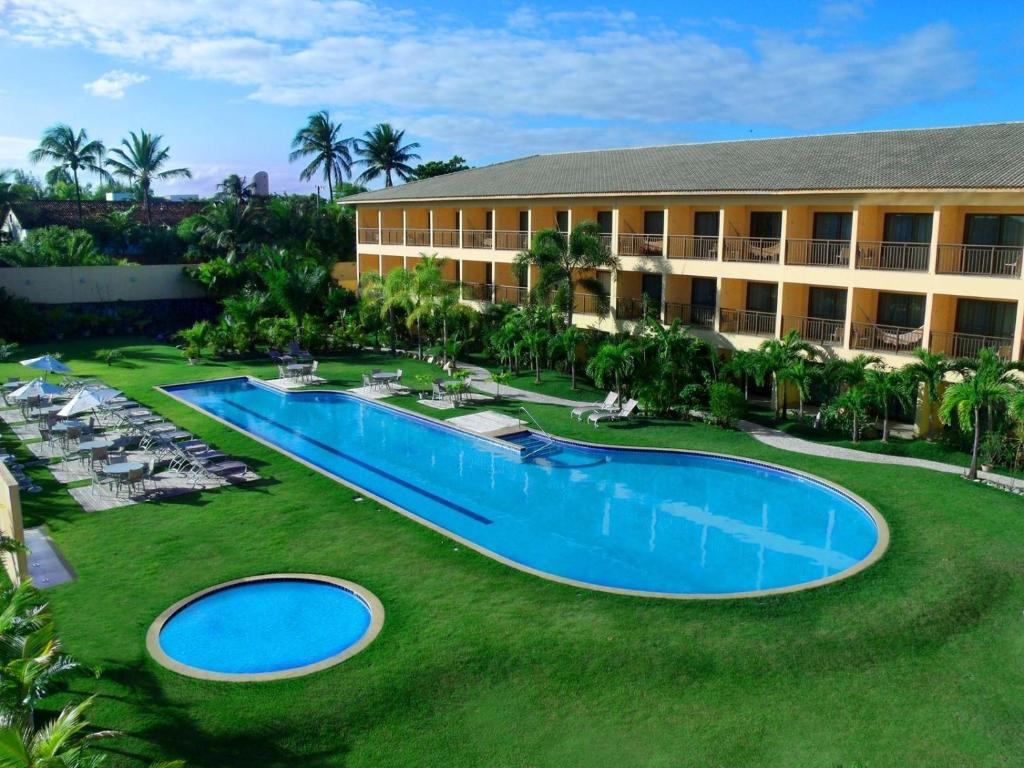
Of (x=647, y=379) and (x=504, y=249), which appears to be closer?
(x=647, y=379)

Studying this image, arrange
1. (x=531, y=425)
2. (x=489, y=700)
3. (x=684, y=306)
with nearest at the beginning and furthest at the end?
(x=489, y=700), (x=531, y=425), (x=684, y=306)

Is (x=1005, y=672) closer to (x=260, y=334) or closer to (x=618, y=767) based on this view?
(x=618, y=767)

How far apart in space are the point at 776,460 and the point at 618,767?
43.3ft

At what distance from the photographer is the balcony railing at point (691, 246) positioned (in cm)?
2878

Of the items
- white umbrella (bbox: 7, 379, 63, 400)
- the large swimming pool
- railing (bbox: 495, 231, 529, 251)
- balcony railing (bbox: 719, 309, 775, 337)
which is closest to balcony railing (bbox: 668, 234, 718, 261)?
balcony railing (bbox: 719, 309, 775, 337)

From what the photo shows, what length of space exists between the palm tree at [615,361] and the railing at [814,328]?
4.88 meters

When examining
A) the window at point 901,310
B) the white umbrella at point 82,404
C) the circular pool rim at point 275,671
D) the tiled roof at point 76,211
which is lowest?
the circular pool rim at point 275,671

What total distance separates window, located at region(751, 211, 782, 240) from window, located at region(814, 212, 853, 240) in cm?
122

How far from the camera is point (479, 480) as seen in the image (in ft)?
67.5

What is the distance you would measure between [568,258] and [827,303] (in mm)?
8672

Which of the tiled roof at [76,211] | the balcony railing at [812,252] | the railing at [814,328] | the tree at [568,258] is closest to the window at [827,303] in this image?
the railing at [814,328]

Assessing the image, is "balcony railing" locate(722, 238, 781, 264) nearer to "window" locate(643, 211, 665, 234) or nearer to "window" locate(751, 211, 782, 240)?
"window" locate(751, 211, 782, 240)

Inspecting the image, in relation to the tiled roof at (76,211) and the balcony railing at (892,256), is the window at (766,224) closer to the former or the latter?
the balcony railing at (892,256)

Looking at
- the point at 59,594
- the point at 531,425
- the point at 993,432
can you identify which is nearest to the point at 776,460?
the point at 993,432
